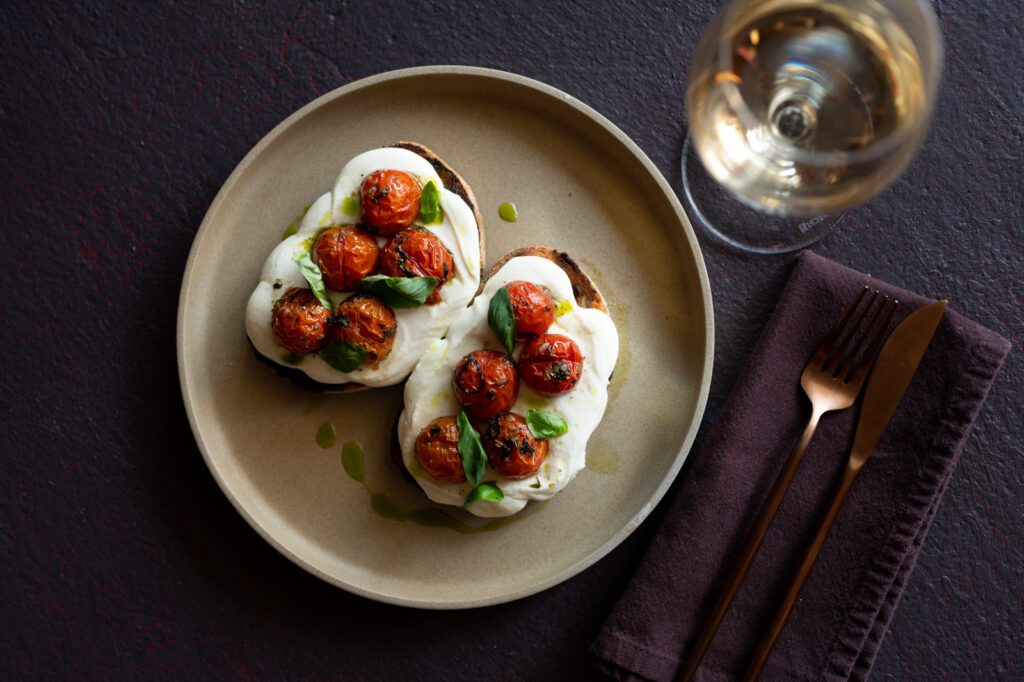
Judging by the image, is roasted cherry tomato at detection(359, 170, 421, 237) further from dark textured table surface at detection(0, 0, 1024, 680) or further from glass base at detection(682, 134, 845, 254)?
glass base at detection(682, 134, 845, 254)

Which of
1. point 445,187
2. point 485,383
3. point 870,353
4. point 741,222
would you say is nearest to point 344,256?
point 445,187

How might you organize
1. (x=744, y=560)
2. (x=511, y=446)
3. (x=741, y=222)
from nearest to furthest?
(x=511, y=446) → (x=744, y=560) → (x=741, y=222)

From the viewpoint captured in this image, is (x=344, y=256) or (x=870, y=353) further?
(x=870, y=353)

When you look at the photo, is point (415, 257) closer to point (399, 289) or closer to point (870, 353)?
point (399, 289)

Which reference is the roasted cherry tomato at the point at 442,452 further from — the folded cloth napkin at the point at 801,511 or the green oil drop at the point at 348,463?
the folded cloth napkin at the point at 801,511

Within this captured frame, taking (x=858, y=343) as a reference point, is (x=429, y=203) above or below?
below

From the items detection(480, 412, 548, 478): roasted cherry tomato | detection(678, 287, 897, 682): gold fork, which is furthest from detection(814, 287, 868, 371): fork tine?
detection(480, 412, 548, 478): roasted cherry tomato

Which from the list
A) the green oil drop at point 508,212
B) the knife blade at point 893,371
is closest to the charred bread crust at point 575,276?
the green oil drop at point 508,212
